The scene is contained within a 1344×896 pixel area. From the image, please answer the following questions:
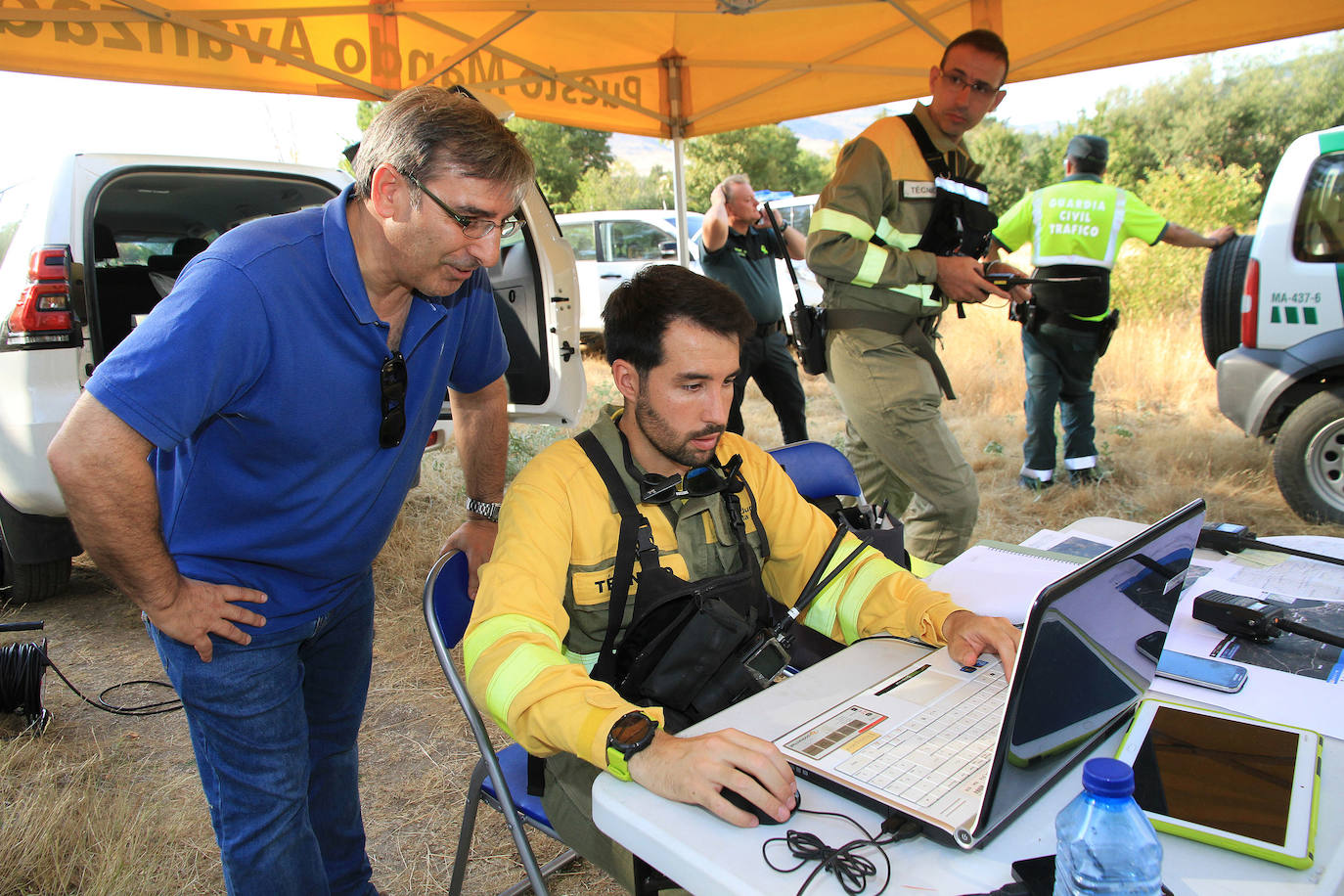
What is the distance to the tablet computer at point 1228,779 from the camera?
3.31ft

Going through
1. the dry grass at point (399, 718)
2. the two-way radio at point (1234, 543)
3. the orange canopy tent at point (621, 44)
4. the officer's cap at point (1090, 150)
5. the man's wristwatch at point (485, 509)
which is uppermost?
the orange canopy tent at point (621, 44)

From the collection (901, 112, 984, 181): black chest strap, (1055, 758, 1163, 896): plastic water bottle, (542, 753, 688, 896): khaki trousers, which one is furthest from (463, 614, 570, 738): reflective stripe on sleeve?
(901, 112, 984, 181): black chest strap

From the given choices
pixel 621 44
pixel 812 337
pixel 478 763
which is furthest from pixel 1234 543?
pixel 621 44

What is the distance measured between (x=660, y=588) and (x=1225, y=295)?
4.42 meters

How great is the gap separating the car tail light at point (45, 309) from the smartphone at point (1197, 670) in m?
3.79

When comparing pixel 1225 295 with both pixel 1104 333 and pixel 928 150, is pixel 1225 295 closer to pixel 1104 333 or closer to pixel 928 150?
pixel 1104 333

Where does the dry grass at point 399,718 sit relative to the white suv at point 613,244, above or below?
below

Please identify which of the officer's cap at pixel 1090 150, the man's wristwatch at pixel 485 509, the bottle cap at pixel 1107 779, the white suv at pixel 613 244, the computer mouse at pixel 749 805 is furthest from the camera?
the white suv at pixel 613 244

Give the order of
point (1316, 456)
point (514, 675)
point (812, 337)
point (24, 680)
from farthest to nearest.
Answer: point (1316, 456)
point (812, 337)
point (24, 680)
point (514, 675)

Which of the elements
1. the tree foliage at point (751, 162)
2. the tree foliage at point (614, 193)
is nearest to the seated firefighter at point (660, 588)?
the tree foliage at point (614, 193)

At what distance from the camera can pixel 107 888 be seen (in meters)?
2.28

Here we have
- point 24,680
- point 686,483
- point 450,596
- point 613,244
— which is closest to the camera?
point 686,483

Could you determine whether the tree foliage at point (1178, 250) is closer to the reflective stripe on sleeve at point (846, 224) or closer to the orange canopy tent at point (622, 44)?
the orange canopy tent at point (622, 44)

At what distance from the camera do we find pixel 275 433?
1518 millimetres
